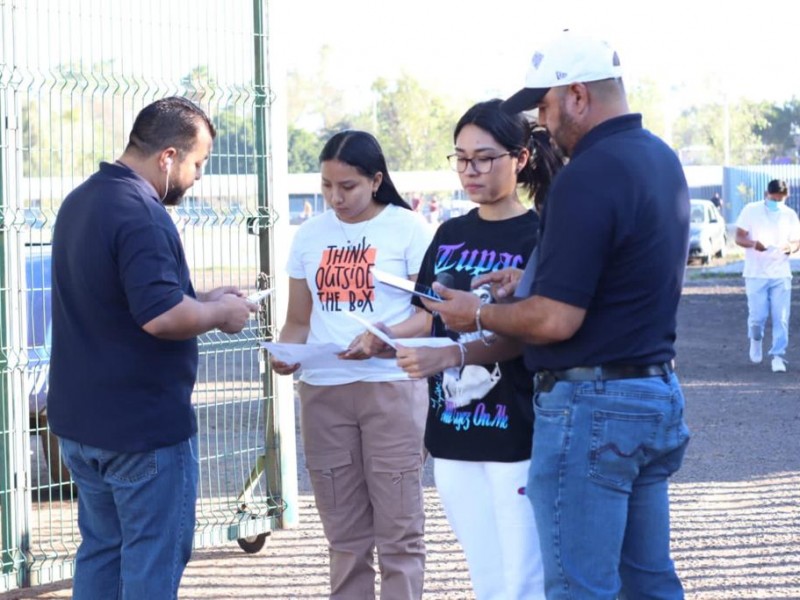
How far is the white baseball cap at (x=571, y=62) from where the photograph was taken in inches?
137

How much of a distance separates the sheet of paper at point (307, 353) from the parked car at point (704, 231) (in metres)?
30.1

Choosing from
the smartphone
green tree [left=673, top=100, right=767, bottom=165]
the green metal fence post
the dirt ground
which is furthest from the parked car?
green tree [left=673, top=100, right=767, bottom=165]

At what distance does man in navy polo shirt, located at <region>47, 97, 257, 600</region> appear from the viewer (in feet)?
12.7

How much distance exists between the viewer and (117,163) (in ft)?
13.4

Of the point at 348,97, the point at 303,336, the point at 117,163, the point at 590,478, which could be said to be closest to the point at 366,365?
the point at 303,336

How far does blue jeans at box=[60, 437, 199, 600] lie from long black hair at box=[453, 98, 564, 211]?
4.71 feet

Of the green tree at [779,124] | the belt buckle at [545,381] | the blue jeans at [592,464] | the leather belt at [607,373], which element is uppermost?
the green tree at [779,124]

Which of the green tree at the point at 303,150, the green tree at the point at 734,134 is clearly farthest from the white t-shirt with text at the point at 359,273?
the green tree at the point at 734,134

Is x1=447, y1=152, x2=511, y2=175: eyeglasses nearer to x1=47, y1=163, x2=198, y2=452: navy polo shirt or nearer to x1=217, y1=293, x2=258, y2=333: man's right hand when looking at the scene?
x1=217, y1=293, x2=258, y2=333: man's right hand

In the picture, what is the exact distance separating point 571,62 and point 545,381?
2.92 feet

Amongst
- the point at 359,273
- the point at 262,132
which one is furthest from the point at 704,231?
the point at 359,273

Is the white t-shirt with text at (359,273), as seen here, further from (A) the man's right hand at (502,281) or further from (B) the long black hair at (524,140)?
(A) the man's right hand at (502,281)

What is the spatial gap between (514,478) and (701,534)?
3.49 meters

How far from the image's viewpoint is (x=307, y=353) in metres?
4.53
